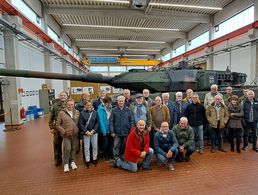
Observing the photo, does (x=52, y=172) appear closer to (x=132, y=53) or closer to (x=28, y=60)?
(x=28, y=60)

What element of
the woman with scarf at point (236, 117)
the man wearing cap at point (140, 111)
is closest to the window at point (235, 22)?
the woman with scarf at point (236, 117)

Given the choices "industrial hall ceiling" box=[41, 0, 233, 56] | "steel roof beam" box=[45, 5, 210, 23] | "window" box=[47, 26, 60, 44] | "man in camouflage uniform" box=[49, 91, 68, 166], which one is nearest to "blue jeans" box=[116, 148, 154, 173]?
"man in camouflage uniform" box=[49, 91, 68, 166]

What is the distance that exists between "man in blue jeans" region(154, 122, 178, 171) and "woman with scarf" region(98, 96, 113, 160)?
123 centimetres

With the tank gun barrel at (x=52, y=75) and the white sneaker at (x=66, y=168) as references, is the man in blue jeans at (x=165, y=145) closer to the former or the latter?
the white sneaker at (x=66, y=168)

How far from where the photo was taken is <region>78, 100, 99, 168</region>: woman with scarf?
4.77 meters

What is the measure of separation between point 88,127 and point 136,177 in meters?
1.56

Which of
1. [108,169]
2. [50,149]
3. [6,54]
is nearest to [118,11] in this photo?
[6,54]

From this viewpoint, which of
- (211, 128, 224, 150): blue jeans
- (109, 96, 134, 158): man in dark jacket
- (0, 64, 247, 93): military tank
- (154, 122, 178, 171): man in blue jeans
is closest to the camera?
(154, 122, 178, 171): man in blue jeans

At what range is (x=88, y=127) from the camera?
4.82 meters

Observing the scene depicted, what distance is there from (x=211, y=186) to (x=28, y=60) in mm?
12242

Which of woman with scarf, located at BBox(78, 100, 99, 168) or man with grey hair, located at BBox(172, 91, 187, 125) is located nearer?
woman with scarf, located at BBox(78, 100, 99, 168)

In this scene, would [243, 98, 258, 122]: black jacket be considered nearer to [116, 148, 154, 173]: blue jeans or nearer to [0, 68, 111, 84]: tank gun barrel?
[116, 148, 154, 173]: blue jeans

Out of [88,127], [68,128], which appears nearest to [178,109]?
[88,127]

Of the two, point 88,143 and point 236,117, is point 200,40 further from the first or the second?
point 88,143
